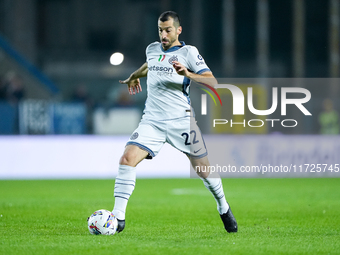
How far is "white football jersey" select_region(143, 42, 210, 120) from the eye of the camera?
6484mm

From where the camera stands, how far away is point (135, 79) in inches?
281

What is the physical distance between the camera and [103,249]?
531 centimetres

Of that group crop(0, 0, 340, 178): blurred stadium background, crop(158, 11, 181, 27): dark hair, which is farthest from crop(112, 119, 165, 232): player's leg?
crop(0, 0, 340, 178): blurred stadium background

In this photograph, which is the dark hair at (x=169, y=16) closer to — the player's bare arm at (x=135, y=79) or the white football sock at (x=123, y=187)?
the player's bare arm at (x=135, y=79)

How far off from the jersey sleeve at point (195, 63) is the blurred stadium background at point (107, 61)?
956 cm

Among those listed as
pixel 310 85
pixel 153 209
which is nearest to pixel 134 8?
pixel 310 85

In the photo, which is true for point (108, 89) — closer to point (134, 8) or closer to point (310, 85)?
point (134, 8)

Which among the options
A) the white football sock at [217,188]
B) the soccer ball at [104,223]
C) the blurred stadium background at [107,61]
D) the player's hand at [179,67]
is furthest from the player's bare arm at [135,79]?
the blurred stadium background at [107,61]

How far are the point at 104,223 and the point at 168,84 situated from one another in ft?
5.36

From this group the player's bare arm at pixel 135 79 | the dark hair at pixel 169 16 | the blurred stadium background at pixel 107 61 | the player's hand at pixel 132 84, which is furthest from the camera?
the blurred stadium background at pixel 107 61

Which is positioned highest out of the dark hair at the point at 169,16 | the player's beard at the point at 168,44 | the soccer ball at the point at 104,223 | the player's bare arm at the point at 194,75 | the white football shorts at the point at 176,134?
the dark hair at the point at 169,16

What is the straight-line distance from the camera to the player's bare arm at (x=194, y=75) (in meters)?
5.90

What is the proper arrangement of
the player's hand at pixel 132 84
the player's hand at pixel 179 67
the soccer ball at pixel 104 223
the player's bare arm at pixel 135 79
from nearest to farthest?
the player's hand at pixel 179 67, the soccer ball at pixel 104 223, the player's bare arm at pixel 135 79, the player's hand at pixel 132 84

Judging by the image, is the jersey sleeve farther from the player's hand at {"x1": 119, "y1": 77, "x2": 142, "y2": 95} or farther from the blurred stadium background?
the blurred stadium background
